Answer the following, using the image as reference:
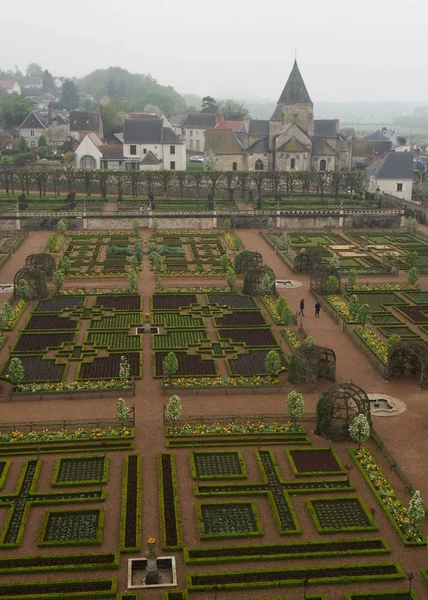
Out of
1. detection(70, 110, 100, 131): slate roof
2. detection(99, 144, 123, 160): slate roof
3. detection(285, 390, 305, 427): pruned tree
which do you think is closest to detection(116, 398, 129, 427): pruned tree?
detection(285, 390, 305, 427): pruned tree

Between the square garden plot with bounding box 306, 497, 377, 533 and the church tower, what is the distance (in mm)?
85915

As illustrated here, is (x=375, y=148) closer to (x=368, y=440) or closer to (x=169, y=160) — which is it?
(x=169, y=160)

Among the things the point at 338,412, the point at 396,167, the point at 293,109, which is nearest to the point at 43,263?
the point at 338,412

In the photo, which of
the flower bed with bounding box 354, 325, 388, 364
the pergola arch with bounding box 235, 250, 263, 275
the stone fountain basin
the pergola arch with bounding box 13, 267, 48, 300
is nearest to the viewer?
the stone fountain basin

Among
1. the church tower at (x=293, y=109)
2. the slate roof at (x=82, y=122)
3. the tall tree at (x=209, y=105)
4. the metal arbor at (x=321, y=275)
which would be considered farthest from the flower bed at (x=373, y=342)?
the tall tree at (x=209, y=105)

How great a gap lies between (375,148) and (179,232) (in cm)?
6100

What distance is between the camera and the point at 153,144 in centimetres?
10631

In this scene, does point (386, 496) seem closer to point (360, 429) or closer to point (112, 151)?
point (360, 429)

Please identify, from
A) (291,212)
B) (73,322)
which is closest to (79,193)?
(291,212)

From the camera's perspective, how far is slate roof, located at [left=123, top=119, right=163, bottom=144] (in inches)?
4188

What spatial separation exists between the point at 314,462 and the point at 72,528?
1030 centimetres

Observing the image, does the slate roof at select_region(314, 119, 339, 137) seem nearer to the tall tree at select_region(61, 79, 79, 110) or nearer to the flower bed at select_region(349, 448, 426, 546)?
the flower bed at select_region(349, 448, 426, 546)

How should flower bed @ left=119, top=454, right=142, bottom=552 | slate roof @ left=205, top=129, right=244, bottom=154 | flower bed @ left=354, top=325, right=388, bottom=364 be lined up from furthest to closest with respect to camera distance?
slate roof @ left=205, top=129, right=244, bottom=154, flower bed @ left=354, top=325, right=388, bottom=364, flower bed @ left=119, top=454, right=142, bottom=552

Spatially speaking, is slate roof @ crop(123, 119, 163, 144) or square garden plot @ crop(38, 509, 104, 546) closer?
square garden plot @ crop(38, 509, 104, 546)
